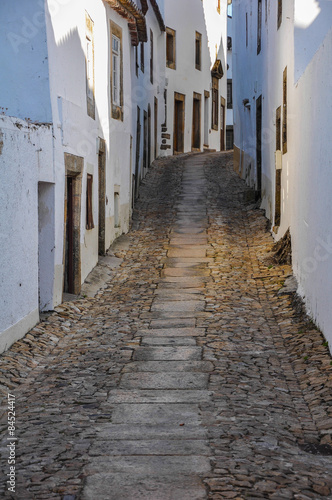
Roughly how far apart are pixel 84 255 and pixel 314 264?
174 inches

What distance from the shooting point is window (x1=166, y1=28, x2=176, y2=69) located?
2823 cm

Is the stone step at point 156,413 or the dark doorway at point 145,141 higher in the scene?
the dark doorway at point 145,141

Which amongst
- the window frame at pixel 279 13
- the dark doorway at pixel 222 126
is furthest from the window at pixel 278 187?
the dark doorway at pixel 222 126

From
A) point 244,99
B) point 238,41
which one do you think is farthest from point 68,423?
point 238,41

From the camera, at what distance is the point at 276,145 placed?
48.4 ft

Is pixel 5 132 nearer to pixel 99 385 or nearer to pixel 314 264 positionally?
pixel 99 385

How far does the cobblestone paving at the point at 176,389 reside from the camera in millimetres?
4828

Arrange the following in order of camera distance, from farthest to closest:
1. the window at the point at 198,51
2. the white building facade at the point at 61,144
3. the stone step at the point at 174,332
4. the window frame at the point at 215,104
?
the window frame at the point at 215,104 → the window at the point at 198,51 → the stone step at the point at 174,332 → the white building facade at the point at 61,144

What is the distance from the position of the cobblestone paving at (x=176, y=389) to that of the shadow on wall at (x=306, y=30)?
11.6 feet

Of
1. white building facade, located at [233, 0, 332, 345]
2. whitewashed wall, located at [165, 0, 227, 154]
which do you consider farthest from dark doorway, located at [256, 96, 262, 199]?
whitewashed wall, located at [165, 0, 227, 154]

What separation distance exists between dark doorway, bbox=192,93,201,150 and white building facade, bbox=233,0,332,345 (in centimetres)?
1037

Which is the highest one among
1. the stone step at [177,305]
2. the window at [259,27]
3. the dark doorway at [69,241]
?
the window at [259,27]

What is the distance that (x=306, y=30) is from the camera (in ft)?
38.4

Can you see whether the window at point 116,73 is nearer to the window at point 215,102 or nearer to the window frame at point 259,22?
the window frame at point 259,22
